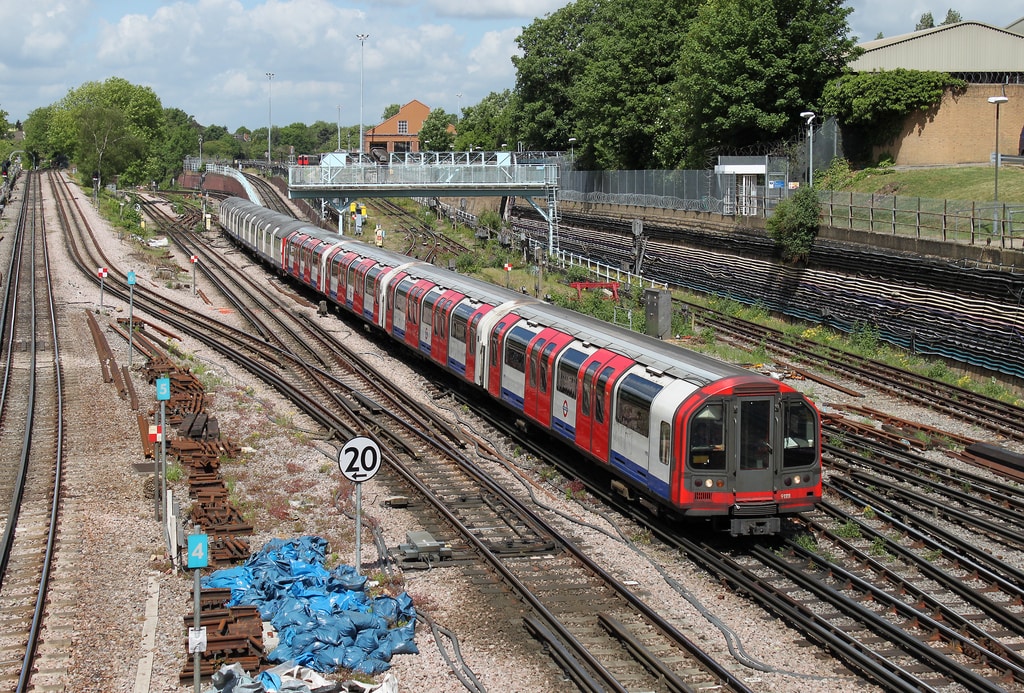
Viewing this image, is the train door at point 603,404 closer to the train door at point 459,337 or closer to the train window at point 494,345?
the train window at point 494,345

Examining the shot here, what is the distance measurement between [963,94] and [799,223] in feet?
40.6

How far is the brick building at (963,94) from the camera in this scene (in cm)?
4259

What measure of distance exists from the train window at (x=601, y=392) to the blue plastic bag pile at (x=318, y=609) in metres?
4.73

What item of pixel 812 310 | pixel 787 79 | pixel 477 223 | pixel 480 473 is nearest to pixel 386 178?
pixel 477 223

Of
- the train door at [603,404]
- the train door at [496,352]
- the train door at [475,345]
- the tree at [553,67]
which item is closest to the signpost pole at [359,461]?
the train door at [603,404]

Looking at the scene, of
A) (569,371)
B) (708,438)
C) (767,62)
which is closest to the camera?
(708,438)

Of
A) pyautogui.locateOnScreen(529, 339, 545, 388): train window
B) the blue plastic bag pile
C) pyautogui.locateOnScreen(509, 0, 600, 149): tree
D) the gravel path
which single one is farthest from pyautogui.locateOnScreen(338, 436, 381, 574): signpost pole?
pyautogui.locateOnScreen(509, 0, 600, 149): tree

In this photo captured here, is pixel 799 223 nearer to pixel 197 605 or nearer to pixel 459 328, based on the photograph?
pixel 459 328

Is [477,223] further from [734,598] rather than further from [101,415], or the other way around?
[734,598]

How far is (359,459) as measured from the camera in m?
13.4

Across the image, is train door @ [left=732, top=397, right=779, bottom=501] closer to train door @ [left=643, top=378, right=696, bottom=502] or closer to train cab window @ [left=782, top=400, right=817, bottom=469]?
train cab window @ [left=782, top=400, right=817, bottom=469]

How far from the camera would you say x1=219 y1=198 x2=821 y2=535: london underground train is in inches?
559

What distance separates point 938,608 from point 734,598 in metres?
2.29

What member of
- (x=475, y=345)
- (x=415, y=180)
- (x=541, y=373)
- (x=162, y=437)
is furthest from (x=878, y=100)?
(x=162, y=437)
